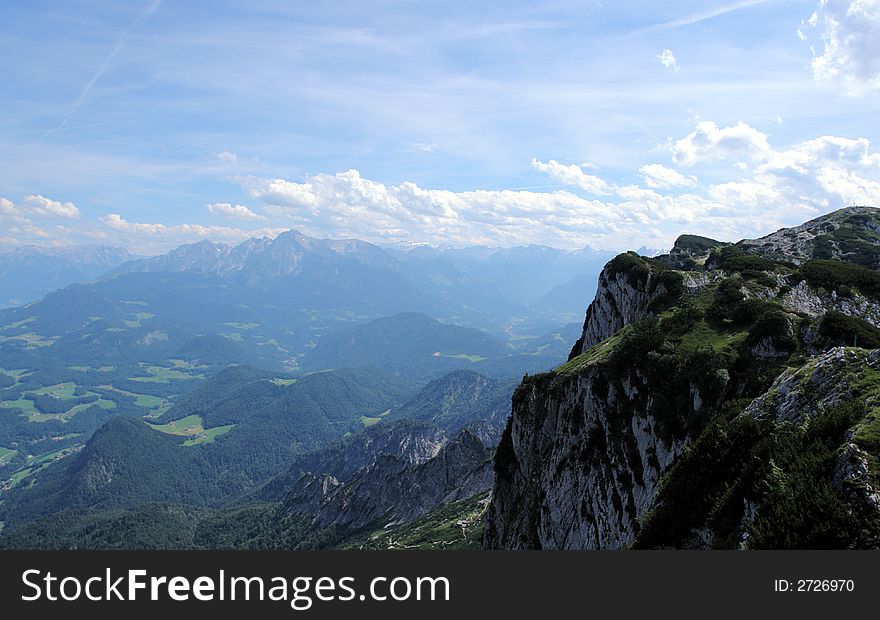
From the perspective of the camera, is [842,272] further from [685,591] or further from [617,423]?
[685,591]

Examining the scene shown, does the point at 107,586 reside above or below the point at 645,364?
below

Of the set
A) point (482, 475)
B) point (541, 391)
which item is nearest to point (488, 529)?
point (541, 391)

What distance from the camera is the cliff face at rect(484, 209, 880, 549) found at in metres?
19.5

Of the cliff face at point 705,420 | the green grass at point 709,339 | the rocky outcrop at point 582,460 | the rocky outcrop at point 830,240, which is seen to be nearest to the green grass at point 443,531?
the rocky outcrop at point 582,460

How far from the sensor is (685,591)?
54.3 ft

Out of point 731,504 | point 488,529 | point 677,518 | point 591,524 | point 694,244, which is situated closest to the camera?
point 731,504

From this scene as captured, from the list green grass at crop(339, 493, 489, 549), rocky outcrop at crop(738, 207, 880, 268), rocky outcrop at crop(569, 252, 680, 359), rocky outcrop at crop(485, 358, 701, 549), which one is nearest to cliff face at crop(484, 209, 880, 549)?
rocky outcrop at crop(485, 358, 701, 549)

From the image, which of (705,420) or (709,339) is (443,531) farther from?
(705,420)

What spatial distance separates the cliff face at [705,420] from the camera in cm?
1950

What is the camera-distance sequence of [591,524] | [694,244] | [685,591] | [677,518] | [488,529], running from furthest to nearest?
[694,244] → [488,529] → [591,524] → [677,518] → [685,591]

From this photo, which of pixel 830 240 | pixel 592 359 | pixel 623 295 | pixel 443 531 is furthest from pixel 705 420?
pixel 830 240

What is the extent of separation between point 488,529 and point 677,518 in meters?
54.1

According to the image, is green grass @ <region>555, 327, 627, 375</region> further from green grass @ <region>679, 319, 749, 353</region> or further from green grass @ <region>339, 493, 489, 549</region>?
green grass @ <region>339, 493, 489, 549</region>

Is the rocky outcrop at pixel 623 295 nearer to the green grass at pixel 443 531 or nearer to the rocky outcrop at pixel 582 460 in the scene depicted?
the rocky outcrop at pixel 582 460
